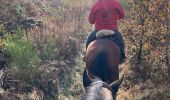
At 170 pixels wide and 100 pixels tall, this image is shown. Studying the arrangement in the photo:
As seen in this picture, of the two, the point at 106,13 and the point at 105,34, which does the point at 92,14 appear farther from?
the point at 105,34

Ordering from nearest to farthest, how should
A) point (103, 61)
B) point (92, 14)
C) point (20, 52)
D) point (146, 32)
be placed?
point (103, 61), point (20, 52), point (92, 14), point (146, 32)

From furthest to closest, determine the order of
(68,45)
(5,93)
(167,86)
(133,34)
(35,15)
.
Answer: (35,15), (68,45), (133,34), (167,86), (5,93)

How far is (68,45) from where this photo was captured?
855 cm

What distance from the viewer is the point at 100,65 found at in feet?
20.7

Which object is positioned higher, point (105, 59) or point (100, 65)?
point (105, 59)

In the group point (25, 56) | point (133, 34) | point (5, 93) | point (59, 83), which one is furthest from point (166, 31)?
point (5, 93)

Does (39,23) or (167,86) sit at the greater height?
(39,23)

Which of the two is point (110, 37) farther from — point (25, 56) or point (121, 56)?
point (25, 56)

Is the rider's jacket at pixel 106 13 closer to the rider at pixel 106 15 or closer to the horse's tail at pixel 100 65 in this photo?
the rider at pixel 106 15

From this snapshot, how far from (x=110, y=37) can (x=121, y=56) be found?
17.0 inches

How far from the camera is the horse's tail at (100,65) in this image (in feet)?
20.7

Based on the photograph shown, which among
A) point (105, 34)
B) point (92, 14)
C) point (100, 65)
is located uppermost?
point (92, 14)

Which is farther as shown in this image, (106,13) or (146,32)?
(146,32)

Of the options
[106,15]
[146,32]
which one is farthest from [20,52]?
[146,32]
